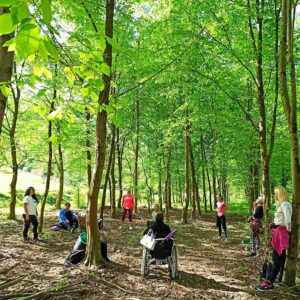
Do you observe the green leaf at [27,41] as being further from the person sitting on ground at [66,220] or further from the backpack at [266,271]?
the person sitting on ground at [66,220]

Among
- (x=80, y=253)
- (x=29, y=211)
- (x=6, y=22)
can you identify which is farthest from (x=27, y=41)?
(x=29, y=211)

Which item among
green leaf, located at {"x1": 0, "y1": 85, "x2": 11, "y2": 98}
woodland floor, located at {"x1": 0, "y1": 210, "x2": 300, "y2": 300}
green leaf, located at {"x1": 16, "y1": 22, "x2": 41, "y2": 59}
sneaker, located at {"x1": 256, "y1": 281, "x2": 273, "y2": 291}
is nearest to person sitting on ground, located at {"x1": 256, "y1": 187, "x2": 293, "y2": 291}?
sneaker, located at {"x1": 256, "y1": 281, "x2": 273, "y2": 291}

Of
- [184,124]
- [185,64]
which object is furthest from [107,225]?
[185,64]

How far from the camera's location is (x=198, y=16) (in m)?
8.84

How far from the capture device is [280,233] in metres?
5.67

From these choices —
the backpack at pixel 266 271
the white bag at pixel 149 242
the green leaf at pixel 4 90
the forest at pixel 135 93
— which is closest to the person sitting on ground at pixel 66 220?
the forest at pixel 135 93

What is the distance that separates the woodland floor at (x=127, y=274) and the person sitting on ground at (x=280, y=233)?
0.70 ft

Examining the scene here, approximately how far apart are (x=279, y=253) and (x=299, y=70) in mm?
8425

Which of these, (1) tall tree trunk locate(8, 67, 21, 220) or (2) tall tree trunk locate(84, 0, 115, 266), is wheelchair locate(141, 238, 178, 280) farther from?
(1) tall tree trunk locate(8, 67, 21, 220)

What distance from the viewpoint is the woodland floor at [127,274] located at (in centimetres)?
533

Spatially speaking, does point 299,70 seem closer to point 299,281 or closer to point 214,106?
point 214,106

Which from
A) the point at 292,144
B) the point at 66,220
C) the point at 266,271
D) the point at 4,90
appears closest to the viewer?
the point at 4,90

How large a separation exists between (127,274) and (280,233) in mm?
3063

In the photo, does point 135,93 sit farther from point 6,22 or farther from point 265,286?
point 6,22
